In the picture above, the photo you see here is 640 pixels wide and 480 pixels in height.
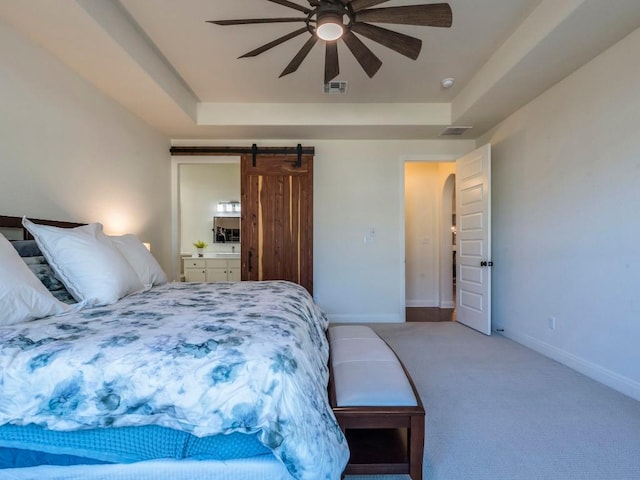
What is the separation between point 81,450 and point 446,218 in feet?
18.2

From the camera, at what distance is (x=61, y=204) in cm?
256

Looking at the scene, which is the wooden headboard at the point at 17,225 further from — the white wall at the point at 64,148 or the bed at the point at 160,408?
the bed at the point at 160,408

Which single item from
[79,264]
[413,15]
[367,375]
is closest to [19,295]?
[79,264]

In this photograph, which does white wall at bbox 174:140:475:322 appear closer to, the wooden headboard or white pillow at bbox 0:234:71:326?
the wooden headboard

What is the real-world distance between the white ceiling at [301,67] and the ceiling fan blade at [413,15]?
2.04ft

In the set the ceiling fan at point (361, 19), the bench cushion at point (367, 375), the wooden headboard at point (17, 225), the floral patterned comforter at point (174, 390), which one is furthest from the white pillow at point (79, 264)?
the ceiling fan at point (361, 19)

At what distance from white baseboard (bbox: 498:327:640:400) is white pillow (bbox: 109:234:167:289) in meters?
3.52

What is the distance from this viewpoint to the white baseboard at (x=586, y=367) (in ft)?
7.50

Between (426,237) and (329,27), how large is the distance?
4.48 meters

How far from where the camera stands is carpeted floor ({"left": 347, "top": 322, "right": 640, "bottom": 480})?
1.58 m

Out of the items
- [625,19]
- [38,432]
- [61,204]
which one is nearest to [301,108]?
[61,204]

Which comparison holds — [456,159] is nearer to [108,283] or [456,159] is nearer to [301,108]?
[301,108]

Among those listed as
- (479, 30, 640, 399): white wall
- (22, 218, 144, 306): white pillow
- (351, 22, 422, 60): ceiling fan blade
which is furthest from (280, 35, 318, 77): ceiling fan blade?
(479, 30, 640, 399): white wall

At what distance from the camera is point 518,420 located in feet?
6.48
